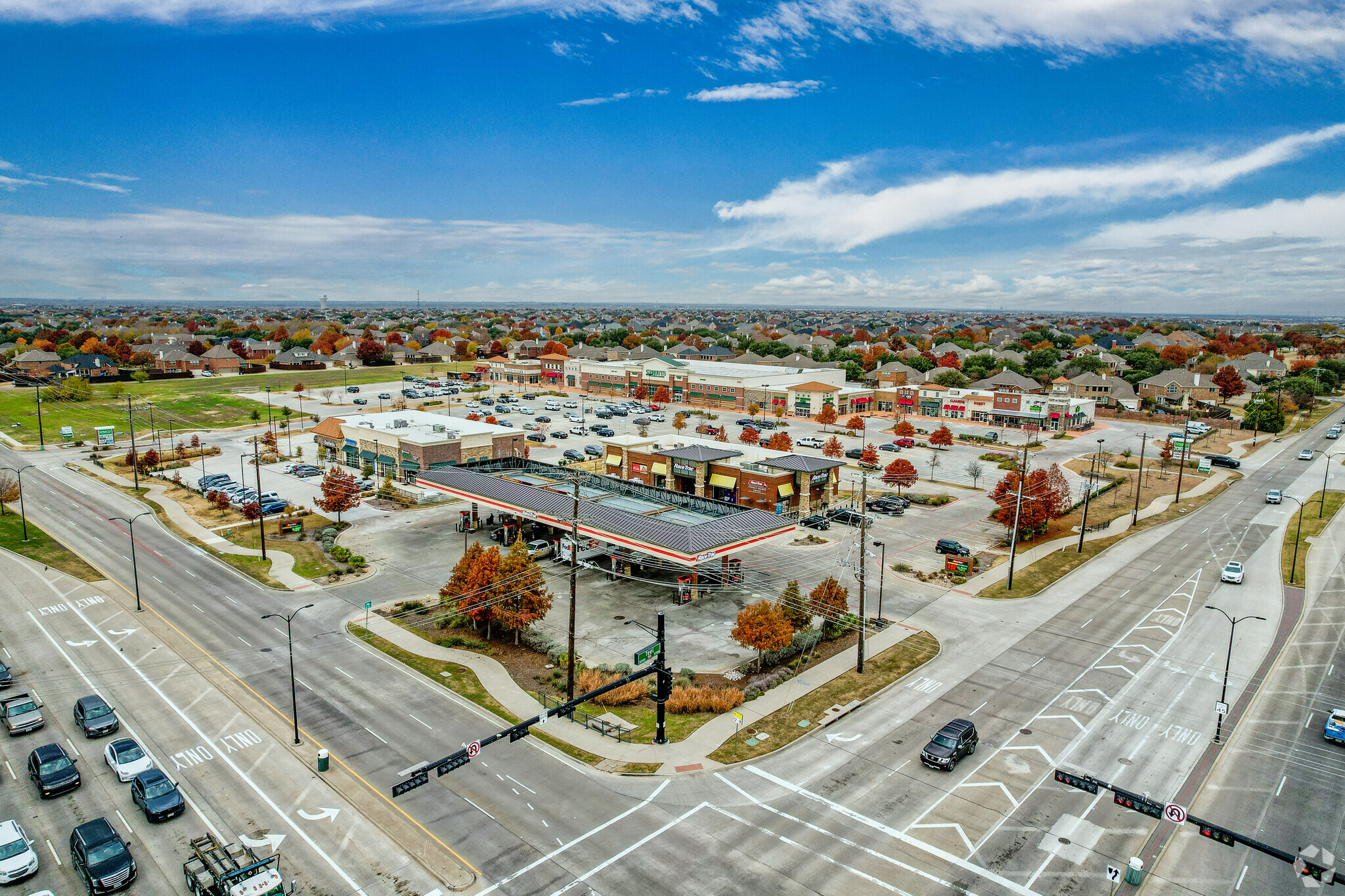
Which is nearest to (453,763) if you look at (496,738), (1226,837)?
(496,738)

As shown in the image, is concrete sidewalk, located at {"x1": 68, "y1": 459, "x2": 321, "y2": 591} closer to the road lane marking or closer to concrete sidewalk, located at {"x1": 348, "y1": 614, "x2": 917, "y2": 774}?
concrete sidewalk, located at {"x1": 348, "y1": 614, "x2": 917, "y2": 774}

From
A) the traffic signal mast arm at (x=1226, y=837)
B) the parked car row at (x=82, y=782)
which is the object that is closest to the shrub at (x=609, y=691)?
the parked car row at (x=82, y=782)

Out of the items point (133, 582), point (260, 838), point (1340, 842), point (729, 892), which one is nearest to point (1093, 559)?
point (1340, 842)

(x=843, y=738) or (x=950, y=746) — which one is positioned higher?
(x=950, y=746)

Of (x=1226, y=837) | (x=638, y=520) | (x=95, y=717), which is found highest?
(x=638, y=520)

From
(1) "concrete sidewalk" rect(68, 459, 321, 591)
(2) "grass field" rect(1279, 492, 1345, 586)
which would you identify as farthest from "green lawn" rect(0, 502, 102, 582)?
(2) "grass field" rect(1279, 492, 1345, 586)

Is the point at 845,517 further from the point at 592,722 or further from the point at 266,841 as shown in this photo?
the point at 266,841
